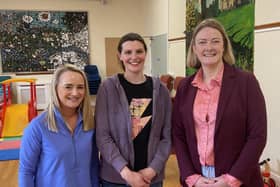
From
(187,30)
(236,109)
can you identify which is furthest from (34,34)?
(236,109)

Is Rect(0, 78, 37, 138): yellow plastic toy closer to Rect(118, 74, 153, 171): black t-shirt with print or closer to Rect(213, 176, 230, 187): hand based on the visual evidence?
Rect(118, 74, 153, 171): black t-shirt with print

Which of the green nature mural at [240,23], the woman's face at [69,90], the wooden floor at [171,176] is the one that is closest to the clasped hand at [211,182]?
the woman's face at [69,90]

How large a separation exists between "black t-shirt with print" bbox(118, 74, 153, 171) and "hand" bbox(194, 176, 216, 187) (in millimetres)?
321

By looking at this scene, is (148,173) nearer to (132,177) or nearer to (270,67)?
(132,177)

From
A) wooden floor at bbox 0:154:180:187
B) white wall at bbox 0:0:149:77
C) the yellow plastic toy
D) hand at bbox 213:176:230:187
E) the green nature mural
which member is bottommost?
wooden floor at bbox 0:154:180:187

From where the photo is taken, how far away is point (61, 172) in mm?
1487

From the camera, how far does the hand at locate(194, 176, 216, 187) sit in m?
1.36

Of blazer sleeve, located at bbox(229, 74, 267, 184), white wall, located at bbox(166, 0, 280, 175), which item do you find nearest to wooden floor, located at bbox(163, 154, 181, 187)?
white wall, located at bbox(166, 0, 280, 175)

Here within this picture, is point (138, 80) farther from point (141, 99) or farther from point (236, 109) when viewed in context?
point (236, 109)

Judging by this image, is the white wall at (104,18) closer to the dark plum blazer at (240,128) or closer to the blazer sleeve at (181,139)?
the blazer sleeve at (181,139)

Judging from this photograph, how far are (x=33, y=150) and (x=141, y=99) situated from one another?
0.62m

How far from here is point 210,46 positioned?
137 cm

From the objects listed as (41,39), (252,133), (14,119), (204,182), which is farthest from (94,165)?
(41,39)

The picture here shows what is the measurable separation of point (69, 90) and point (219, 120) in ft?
2.58
